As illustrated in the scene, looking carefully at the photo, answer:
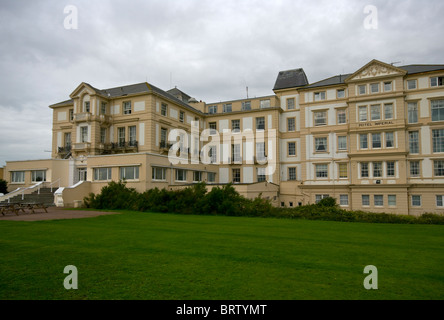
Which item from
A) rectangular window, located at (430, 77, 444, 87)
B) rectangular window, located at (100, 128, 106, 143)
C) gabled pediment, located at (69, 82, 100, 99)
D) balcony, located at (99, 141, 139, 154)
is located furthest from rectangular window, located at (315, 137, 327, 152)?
gabled pediment, located at (69, 82, 100, 99)

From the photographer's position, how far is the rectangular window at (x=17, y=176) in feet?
113

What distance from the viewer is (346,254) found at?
8312mm

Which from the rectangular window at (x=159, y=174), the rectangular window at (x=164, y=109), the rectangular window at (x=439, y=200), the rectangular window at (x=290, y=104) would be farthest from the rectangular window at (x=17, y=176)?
the rectangular window at (x=439, y=200)

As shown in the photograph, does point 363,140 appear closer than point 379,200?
No

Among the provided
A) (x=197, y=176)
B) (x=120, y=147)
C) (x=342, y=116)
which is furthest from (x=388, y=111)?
(x=120, y=147)

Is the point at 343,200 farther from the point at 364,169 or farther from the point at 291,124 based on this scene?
the point at 291,124

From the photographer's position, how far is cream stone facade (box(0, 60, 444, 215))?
32.5m

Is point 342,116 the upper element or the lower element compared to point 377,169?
upper

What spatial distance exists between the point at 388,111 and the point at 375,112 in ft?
4.12

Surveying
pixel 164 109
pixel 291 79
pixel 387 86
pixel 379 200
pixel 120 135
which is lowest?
pixel 379 200

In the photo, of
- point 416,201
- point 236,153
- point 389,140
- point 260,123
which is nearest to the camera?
point 416,201

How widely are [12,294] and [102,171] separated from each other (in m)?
27.1

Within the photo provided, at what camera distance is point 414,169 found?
3353cm
